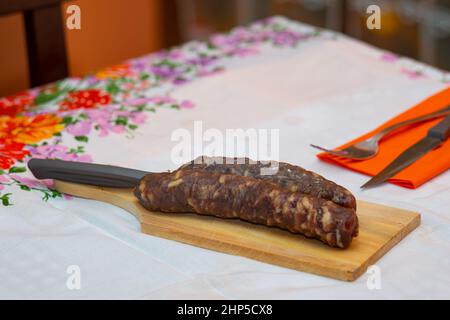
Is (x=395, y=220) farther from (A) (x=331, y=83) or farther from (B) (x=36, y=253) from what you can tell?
(A) (x=331, y=83)

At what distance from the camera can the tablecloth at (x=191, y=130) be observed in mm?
867

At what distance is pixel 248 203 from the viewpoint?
2.96 ft

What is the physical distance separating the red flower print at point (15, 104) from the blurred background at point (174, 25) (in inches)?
6.9

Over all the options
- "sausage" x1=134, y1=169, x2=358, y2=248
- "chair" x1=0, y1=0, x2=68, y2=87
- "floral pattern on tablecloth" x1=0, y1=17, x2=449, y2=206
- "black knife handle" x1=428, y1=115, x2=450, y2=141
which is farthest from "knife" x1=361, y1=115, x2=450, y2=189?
"chair" x1=0, y1=0, x2=68, y2=87

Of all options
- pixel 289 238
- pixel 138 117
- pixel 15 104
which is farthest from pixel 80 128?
pixel 289 238

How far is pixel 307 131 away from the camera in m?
1.28

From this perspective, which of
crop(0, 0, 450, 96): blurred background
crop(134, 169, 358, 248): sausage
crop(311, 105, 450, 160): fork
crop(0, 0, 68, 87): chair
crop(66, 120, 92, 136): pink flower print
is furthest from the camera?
crop(0, 0, 450, 96): blurred background

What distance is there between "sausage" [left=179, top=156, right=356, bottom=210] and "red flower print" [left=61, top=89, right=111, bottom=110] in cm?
46

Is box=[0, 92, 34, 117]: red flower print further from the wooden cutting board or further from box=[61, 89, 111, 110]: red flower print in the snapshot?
the wooden cutting board

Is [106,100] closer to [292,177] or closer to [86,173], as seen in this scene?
[86,173]

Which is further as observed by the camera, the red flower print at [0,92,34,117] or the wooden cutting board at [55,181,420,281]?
the red flower print at [0,92,34,117]

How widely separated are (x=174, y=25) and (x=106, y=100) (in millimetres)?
1355

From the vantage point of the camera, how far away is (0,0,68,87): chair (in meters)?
1.59

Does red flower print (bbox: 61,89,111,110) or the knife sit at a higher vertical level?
red flower print (bbox: 61,89,111,110)
